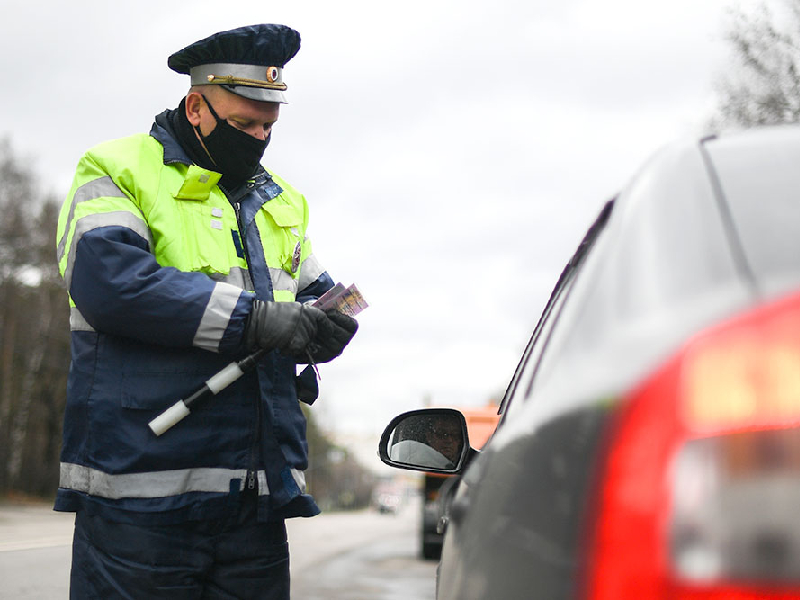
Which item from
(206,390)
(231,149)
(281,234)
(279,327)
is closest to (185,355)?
(206,390)

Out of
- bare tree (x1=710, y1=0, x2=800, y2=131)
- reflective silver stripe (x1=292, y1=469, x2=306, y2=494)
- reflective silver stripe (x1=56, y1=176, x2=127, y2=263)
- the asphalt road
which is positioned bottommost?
the asphalt road

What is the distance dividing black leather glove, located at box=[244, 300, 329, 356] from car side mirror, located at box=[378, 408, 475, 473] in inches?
18.7

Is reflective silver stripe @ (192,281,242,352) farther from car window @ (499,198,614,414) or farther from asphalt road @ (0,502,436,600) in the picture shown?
asphalt road @ (0,502,436,600)

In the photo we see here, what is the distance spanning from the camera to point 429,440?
2.54 metres

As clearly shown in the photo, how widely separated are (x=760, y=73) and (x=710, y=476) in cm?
2688

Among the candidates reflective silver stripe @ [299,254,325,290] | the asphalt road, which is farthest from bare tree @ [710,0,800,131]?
reflective silver stripe @ [299,254,325,290]

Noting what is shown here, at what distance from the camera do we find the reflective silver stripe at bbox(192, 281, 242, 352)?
9.09ft

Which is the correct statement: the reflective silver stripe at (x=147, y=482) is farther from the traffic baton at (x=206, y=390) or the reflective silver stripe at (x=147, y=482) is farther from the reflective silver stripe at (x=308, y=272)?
the reflective silver stripe at (x=308, y=272)

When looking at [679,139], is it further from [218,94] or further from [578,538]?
[218,94]

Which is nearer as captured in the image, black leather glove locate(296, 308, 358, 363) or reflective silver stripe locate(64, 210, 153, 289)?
reflective silver stripe locate(64, 210, 153, 289)

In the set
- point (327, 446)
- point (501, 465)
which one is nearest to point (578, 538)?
point (501, 465)

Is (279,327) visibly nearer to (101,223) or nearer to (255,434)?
(255,434)

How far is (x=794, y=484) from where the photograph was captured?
96cm

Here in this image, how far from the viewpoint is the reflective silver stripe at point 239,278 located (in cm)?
304
